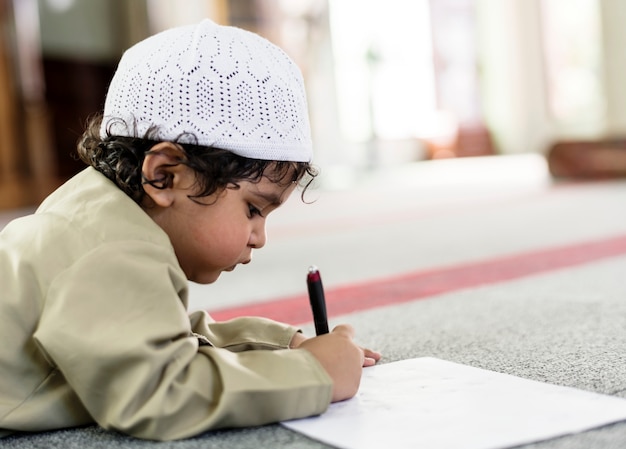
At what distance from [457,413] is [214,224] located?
0.28 m

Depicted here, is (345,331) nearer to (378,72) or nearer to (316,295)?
(316,295)

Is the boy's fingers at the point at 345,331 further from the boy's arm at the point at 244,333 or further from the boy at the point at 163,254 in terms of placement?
the boy's arm at the point at 244,333

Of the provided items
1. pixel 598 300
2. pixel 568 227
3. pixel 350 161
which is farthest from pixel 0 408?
pixel 350 161

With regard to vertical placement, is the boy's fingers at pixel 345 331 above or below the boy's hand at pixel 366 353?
above

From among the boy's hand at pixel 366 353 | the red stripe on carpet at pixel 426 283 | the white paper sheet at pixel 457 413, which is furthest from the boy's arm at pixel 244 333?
the red stripe on carpet at pixel 426 283

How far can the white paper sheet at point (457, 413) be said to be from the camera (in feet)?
2.33

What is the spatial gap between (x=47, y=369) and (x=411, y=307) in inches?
28.3

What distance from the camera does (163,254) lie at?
799mm

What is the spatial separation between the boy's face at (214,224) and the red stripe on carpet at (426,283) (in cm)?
53

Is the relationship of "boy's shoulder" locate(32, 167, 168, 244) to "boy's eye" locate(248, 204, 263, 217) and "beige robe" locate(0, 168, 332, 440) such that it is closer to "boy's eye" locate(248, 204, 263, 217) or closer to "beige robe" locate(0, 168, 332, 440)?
"beige robe" locate(0, 168, 332, 440)

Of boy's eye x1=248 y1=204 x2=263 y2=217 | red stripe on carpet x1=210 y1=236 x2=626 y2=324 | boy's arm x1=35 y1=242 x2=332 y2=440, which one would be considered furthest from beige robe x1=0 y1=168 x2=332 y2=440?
red stripe on carpet x1=210 y1=236 x2=626 y2=324

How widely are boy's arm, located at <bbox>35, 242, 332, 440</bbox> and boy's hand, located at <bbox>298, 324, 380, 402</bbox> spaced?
0.04m

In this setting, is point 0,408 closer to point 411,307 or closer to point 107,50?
point 411,307

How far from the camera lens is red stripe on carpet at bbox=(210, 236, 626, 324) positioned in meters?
1.51
